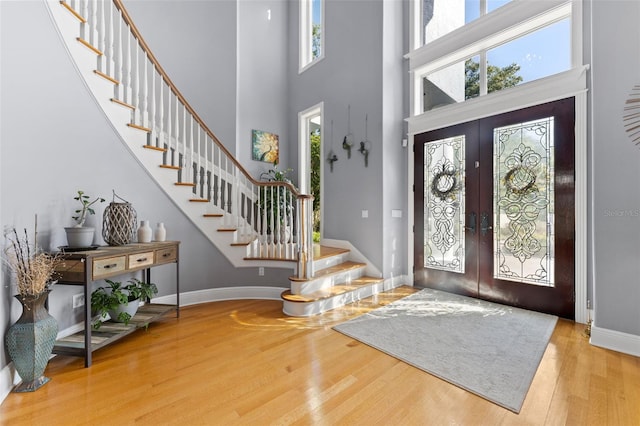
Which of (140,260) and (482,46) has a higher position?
(482,46)

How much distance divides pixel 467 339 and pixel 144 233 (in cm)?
332

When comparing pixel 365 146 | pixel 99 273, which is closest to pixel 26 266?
pixel 99 273

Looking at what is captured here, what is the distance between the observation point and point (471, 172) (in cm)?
382

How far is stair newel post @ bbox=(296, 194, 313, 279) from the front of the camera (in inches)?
136

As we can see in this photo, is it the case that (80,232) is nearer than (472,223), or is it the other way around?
(80,232)

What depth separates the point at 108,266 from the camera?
2350 mm

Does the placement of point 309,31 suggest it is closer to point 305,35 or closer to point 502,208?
A: point 305,35

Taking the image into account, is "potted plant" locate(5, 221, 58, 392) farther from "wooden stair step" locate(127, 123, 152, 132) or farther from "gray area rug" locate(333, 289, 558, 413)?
"gray area rug" locate(333, 289, 558, 413)

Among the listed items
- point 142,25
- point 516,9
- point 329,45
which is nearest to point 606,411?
point 516,9

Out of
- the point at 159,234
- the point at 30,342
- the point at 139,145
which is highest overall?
the point at 139,145

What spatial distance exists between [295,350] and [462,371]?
4.26 feet

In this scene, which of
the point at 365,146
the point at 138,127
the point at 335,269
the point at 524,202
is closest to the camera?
the point at 138,127

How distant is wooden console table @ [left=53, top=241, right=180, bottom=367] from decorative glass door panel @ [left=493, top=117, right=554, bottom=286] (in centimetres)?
393

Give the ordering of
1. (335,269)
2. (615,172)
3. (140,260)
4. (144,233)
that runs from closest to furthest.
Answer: (615,172) → (140,260) → (144,233) → (335,269)
